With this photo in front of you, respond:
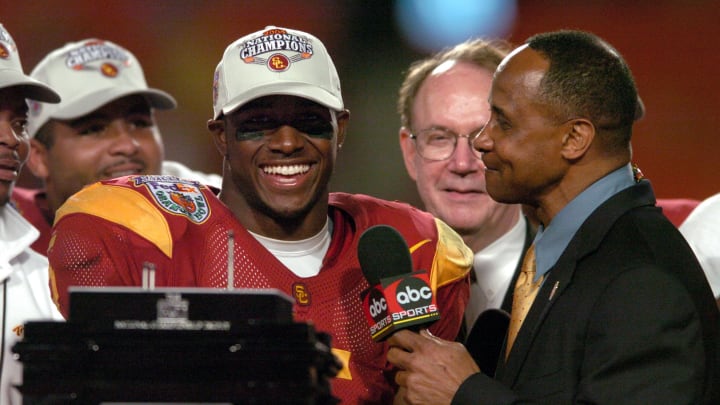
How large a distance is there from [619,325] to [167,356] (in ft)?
2.81

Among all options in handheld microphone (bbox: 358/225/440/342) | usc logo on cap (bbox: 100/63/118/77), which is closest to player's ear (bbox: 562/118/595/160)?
handheld microphone (bbox: 358/225/440/342)

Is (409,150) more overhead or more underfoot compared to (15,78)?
more underfoot

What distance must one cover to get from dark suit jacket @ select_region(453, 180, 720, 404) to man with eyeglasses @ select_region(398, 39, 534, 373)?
4.21ft

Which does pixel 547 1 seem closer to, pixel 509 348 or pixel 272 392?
pixel 509 348

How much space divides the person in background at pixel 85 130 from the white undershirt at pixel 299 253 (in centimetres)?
144

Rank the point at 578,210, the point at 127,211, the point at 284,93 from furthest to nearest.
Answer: the point at 284,93
the point at 127,211
the point at 578,210

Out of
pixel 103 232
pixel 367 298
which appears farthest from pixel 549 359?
pixel 103 232

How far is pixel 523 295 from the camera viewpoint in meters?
2.56

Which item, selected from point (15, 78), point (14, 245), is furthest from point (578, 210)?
point (15, 78)

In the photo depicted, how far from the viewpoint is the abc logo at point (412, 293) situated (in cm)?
233

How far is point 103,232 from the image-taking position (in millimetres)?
2662

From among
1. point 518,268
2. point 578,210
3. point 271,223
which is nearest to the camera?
point 578,210

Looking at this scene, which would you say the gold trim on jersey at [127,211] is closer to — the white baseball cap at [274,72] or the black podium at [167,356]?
the white baseball cap at [274,72]

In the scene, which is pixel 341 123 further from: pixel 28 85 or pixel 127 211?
pixel 28 85
